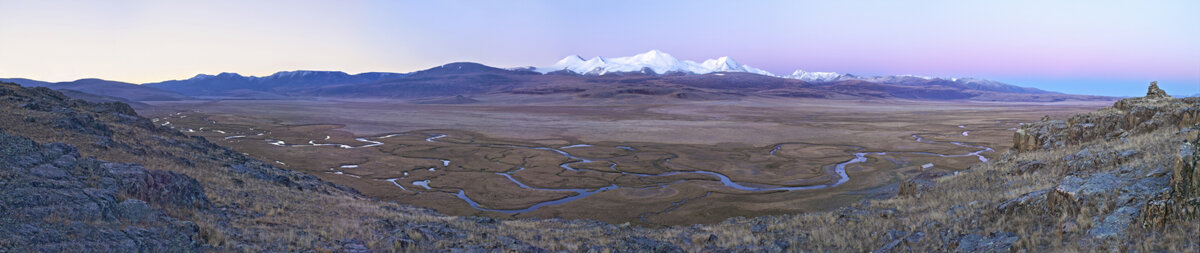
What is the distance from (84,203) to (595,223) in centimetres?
1245

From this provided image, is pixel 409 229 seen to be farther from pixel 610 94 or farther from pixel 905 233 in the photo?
pixel 610 94

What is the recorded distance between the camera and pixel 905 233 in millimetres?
11328

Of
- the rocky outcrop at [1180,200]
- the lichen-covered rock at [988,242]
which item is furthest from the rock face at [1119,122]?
the lichen-covered rock at [988,242]

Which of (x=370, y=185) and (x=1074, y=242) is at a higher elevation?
(x=1074, y=242)

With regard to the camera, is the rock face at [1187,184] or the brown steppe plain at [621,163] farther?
the brown steppe plain at [621,163]

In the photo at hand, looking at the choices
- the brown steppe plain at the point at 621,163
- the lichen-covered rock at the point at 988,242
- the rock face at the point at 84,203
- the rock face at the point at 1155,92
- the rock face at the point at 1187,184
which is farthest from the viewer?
the brown steppe plain at the point at 621,163

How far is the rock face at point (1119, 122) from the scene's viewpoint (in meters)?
17.9

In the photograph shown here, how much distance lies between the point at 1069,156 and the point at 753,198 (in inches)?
464

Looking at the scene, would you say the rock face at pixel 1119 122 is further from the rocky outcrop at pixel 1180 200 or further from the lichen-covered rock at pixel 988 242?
the lichen-covered rock at pixel 988 242

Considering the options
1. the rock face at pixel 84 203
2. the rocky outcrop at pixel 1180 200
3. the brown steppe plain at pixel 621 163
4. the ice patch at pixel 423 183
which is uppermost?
the rocky outcrop at pixel 1180 200

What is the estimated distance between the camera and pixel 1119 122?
1989 cm

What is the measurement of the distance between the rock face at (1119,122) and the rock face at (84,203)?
86.2ft

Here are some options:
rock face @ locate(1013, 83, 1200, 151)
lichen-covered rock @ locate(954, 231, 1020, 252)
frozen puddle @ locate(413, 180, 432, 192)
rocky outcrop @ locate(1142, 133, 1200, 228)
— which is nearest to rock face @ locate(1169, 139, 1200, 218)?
rocky outcrop @ locate(1142, 133, 1200, 228)

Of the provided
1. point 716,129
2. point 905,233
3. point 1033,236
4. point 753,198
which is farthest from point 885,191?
point 716,129
